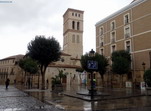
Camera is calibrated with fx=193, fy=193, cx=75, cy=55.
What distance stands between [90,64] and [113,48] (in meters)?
27.8

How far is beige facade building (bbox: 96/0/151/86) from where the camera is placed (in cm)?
3466

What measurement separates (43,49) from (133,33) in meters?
18.7

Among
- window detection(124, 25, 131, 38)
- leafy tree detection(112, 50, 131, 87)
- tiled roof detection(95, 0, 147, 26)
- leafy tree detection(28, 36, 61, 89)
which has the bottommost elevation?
leafy tree detection(112, 50, 131, 87)

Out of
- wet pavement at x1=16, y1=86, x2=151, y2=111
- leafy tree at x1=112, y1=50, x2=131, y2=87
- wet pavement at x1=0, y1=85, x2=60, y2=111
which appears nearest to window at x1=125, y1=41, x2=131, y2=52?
leafy tree at x1=112, y1=50, x2=131, y2=87

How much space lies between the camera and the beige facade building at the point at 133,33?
34656 mm

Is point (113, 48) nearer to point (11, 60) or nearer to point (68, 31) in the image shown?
point (68, 31)

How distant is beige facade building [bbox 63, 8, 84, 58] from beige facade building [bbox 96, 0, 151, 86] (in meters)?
33.7

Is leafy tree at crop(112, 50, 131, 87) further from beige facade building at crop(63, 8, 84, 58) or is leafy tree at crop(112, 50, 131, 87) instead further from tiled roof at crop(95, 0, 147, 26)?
beige facade building at crop(63, 8, 84, 58)

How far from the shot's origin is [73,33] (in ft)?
266

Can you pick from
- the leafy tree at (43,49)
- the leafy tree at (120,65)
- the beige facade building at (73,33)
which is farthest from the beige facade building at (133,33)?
the beige facade building at (73,33)

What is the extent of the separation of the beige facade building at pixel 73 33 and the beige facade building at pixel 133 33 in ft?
111

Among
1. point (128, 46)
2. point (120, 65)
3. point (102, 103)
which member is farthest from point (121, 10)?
point (102, 103)

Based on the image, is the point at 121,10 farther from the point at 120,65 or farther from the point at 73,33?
the point at 73,33

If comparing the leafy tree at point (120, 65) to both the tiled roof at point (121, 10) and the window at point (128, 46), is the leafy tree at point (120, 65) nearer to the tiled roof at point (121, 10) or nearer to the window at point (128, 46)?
the window at point (128, 46)
